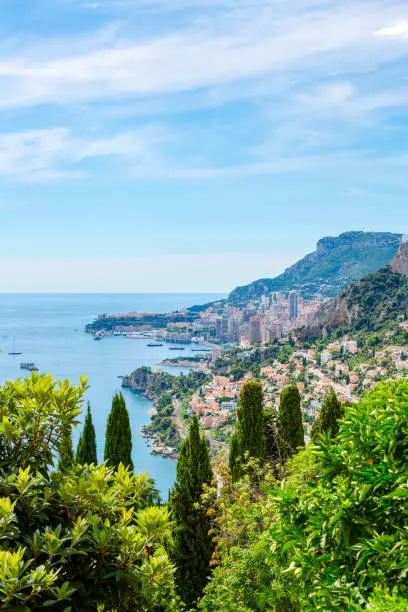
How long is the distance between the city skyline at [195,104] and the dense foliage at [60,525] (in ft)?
19.4

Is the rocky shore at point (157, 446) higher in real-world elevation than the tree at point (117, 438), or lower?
lower

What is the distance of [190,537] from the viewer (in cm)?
791

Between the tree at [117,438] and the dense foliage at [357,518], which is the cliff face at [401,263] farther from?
the dense foliage at [357,518]

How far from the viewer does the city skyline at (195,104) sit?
827 centimetres

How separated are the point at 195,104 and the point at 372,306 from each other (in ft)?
75.6

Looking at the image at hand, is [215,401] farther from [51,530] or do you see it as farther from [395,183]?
[51,530]

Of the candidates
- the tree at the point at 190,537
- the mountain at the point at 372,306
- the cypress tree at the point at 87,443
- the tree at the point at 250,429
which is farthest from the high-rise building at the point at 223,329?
A: the tree at the point at 190,537

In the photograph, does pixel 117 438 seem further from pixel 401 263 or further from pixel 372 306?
pixel 401 263

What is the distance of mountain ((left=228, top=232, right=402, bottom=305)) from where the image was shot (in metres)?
58.5

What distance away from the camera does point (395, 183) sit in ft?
95.9

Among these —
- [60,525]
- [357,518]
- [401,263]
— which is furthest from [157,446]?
[401,263]

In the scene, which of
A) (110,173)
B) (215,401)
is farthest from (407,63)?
(215,401)

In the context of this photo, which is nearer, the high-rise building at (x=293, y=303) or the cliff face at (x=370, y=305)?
the cliff face at (x=370, y=305)

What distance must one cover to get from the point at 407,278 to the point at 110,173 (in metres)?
24.5
